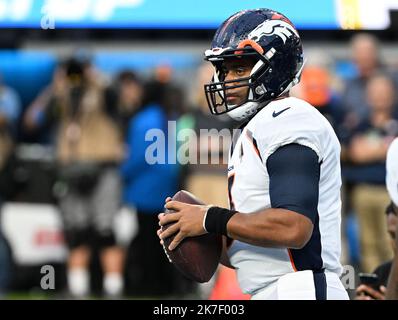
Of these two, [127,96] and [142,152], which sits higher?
[127,96]

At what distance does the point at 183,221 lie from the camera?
4.28 metres

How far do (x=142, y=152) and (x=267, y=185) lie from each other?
6.15 m

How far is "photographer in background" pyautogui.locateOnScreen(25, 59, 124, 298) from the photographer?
10.7m

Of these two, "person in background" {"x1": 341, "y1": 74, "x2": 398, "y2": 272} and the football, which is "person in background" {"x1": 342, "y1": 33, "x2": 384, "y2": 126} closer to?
"person in background" {"x1": 341, "y1": 74, "x2": 398, "y2": 272}

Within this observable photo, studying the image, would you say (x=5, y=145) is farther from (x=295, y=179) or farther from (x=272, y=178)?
(x=295, y=179)

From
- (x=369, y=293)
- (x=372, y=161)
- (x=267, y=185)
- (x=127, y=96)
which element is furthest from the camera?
(x=127, y=96)

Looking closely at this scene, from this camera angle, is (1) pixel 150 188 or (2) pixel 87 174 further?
(2) pixel 87 174

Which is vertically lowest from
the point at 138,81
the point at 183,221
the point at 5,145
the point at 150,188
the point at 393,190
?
the point at 183,221

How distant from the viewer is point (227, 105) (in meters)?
4.59

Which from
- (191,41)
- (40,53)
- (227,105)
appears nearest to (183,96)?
(191,41)

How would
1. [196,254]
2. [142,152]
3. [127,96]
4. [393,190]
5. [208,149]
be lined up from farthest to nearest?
[127,96] → [142,152] → [208,149] → [393,190] → [196,254]

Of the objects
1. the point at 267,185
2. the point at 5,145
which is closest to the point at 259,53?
the point at 267,185

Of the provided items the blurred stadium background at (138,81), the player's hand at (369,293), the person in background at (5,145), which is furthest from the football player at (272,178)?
the person in background at (5,145)

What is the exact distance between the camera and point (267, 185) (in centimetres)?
426
